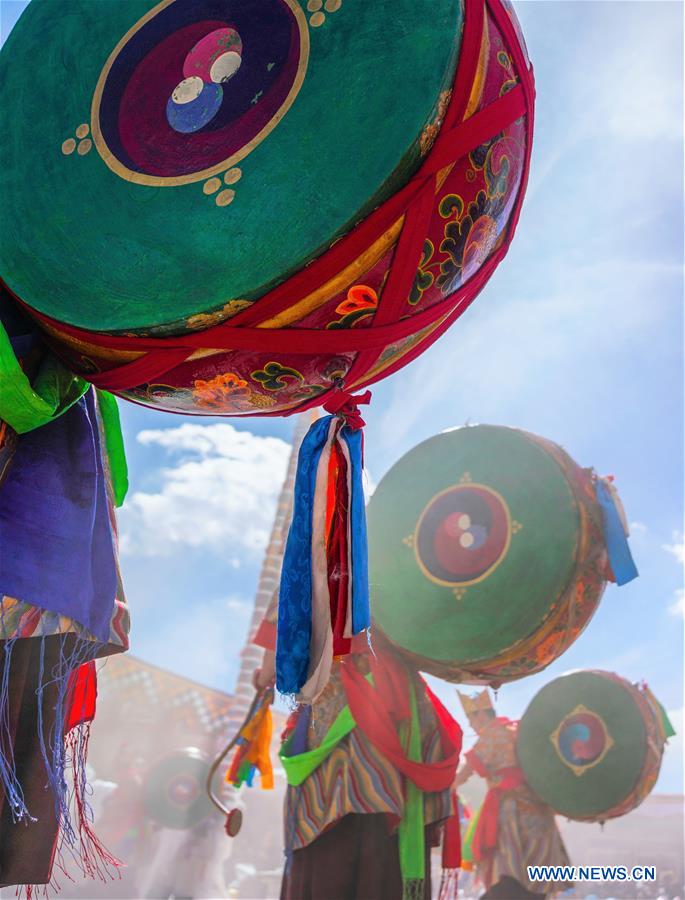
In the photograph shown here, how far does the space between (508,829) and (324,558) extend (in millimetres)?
4334

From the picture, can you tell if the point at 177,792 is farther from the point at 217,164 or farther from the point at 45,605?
the point at 217,164

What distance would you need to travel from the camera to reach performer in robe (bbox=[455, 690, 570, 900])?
5.04 m

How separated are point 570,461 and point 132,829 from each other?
788 centimetres

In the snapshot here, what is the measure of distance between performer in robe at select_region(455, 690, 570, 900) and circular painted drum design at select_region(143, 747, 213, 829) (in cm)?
404

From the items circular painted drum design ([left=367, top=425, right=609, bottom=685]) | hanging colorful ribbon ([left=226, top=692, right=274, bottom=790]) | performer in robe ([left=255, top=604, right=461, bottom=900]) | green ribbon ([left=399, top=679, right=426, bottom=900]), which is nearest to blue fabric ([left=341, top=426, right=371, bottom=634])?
performer in robe ([left=255, top=604, right=461, bottom=900])

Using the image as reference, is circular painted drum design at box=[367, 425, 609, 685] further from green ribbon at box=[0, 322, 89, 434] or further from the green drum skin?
the green drum skin

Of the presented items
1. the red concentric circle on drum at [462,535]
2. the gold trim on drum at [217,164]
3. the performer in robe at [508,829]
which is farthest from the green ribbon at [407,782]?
the performer in robe at [508,829]

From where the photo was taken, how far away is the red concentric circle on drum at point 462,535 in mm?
3205

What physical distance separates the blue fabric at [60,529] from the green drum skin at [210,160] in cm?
33

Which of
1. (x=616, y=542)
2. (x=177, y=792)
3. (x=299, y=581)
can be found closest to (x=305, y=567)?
(x=299, y=581)

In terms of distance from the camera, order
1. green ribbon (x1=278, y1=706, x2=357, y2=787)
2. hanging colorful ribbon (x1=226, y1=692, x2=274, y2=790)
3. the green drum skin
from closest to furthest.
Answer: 1. the green drum skin
2. green ribbon (x1=278, y1=706, x2=357, y2=787)
3. hanging colorful ribbon (x1=226, y1=692, x2=274, y2=790)

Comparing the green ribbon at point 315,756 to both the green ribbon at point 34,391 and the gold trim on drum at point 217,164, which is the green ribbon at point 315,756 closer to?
the green ribbon at point 34,391

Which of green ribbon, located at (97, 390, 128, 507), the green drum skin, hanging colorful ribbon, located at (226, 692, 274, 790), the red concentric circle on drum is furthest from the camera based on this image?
hanging colorful ribbon, located at (226, 692, 274, 790)

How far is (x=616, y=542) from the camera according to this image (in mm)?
3195
